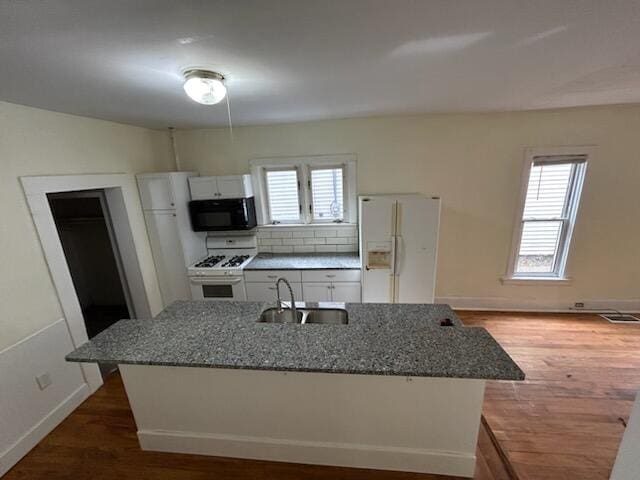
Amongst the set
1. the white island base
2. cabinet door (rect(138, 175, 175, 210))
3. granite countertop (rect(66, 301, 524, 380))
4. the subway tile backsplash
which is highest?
cabinet door (rect(138, 175, 175, 210))

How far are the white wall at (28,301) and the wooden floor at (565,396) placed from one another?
3479mm

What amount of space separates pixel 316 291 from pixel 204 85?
2.45 metres

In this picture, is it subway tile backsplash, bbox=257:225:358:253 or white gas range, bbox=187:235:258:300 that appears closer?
white gas range, bbox=187:235:258:300

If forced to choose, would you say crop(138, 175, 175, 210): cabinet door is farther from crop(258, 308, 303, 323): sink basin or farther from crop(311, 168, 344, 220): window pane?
crop(258, 308, 303, 323): sink basin

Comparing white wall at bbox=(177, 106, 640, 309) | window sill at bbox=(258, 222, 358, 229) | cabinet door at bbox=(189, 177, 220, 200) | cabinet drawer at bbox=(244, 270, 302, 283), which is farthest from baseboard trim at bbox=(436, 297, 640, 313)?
cabinet door at bbox=(189, 177, 220, 200)

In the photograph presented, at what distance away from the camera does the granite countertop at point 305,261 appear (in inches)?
128

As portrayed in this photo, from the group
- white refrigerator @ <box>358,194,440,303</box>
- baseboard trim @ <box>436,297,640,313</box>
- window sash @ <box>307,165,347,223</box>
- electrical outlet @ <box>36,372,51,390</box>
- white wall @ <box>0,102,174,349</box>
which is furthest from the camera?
window sash @ <box>307,165,347,223</box>

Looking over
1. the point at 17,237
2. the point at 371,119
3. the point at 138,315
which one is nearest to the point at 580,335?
the point at 371,119

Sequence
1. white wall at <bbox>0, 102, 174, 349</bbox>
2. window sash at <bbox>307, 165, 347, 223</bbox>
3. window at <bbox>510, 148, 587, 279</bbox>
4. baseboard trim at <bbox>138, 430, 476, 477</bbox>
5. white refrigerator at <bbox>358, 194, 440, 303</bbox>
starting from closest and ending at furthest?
baseboard trim at <bbox>138, 430, 476, 477</bbox>
white wall at <bbox>0, 102, 174, 349</bbox>
white refrigerator at <bbox>358, 194, 440, 303</bbox>
window at <bbox>510, 148, 587, 279</bbox>
window sash at <bbox>307, 165, 347, 223</bbox>

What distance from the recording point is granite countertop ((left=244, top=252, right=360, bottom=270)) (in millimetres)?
3252

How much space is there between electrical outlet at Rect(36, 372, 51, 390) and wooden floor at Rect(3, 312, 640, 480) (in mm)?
376

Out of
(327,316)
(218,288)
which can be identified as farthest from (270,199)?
(327,316)

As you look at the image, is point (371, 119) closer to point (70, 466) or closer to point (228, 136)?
point (228, 136)

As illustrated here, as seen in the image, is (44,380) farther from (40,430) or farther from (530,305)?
(530,305)
